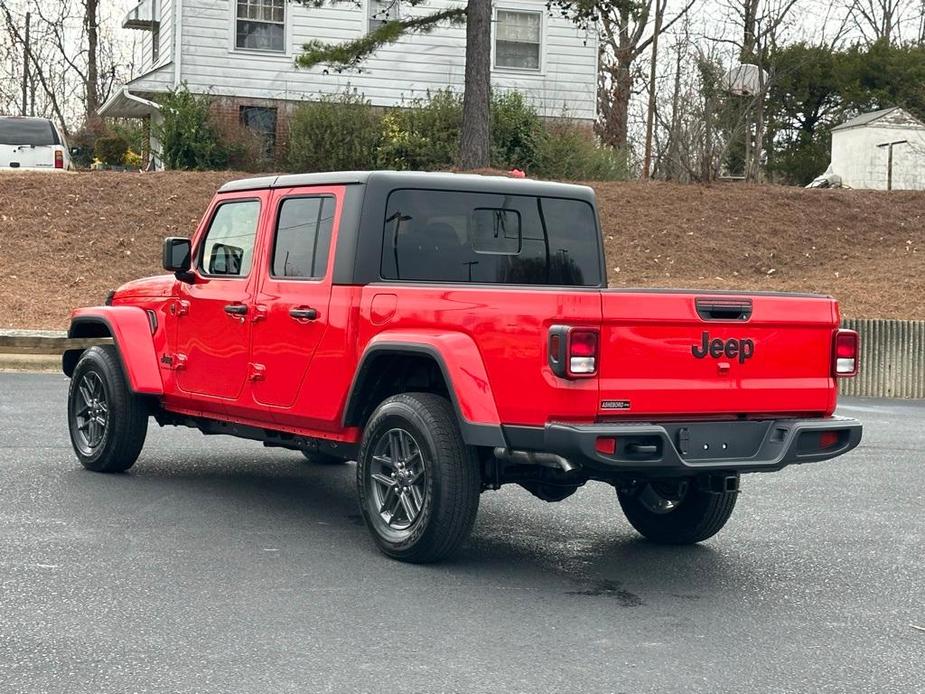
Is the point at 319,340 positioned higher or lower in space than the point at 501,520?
higher

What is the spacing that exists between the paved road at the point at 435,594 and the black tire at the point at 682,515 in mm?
106

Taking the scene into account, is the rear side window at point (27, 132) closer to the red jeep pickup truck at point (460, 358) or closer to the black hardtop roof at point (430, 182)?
the red jeep pickup truck at point (460, 358)

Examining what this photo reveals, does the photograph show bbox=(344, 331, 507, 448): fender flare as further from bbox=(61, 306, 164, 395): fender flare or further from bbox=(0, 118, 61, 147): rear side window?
bbox=(0, 118, 61, 147): rear side window

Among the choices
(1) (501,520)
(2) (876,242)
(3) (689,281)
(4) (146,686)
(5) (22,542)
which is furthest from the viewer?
(2) (876,242)

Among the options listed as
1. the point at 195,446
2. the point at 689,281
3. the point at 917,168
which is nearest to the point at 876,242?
the point at 689,281

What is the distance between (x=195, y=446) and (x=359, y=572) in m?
4.52

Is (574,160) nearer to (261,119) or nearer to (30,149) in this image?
(261,119)

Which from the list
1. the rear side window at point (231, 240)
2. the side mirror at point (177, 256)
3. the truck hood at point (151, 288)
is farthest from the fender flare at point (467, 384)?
the truck hood at point (151, 288)

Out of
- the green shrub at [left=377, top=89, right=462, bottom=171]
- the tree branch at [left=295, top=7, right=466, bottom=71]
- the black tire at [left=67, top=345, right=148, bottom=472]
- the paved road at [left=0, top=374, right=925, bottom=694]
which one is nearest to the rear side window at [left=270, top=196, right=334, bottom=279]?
the paved road at [left=0, top=374, right=925, bottom=694]

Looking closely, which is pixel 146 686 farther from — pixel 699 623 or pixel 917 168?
pixel 917 168

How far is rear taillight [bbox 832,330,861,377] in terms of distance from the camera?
6.97 metres

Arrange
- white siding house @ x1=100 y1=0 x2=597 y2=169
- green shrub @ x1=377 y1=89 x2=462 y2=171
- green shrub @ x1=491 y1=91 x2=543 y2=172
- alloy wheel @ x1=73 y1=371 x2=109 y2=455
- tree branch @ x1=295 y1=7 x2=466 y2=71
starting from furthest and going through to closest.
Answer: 1. white siding house @ x1=100 y1=0 x2=597 y2=169
2. green shrub @ x1=491 y1=91 x2=543 y2=172
3. green shrub @ x1=377 y1=89 x2=462 y2=171
4. tree branch @ x1=295 y1=7 x2=466 y2=71
5. alloy wheel @ x1=73 y1=371 x2=109 y2=455

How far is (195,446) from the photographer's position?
10.9m

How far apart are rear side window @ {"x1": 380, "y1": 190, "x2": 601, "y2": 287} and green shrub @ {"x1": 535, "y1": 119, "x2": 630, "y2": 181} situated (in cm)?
2025
